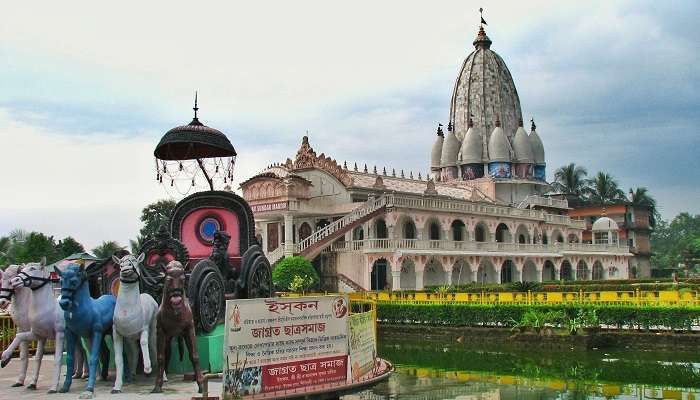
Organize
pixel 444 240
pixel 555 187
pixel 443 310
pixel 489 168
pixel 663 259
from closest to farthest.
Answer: pixel 443 310
pixel 444 240
pixel 489 168
pixel 555 187
pixel 663 259

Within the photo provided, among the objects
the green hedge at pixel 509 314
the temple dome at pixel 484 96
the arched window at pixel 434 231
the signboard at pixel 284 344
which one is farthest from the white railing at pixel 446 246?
the signboard at pixel 284 344

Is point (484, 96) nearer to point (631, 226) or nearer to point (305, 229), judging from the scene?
point (631, 226)

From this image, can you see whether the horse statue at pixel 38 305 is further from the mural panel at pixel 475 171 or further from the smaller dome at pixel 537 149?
the smaller dome at pixel 537 149

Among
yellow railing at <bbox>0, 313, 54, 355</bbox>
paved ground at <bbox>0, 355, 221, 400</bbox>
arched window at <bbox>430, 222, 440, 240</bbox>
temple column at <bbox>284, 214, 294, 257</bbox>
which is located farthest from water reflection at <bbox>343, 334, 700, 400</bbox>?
arched window at <bbox>430, 222, 440, 240</bbox>

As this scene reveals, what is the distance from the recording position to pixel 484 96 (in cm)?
6875

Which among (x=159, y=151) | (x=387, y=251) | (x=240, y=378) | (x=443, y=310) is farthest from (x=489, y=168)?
(x=240, y=378)

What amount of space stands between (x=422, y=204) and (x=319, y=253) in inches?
295

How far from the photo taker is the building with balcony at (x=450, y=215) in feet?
137

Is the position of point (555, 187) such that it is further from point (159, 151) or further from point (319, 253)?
point (159, 151)

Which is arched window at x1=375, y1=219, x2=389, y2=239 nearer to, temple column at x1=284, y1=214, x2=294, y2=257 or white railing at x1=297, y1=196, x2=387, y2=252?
white railing at x1=297, y1=196, x2=387, y2=252

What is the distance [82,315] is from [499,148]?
54827 mm

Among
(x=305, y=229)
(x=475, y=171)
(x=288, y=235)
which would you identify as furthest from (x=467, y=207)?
(x=475, y=171)

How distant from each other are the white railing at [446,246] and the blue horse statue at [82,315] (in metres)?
28.2

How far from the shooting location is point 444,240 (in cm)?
4466
